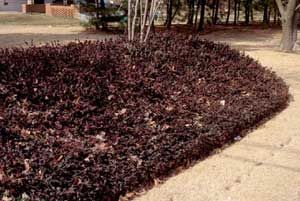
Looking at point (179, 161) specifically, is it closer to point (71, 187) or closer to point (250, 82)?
point (71, 187)

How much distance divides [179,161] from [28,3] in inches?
1142

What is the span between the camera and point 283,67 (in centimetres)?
1055

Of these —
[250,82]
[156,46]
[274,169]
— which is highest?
[156,46]

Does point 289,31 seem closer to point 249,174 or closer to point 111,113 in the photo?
point 111,113

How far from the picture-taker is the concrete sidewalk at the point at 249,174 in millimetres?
3730

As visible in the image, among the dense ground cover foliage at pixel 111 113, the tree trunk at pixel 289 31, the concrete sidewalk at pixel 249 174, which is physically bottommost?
the concrete sidewalk at pixel 249 174

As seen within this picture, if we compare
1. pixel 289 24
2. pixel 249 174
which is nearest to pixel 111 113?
pixel 249 174

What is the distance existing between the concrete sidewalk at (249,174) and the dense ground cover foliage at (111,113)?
169 millimetres

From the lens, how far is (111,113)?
466 centimetres

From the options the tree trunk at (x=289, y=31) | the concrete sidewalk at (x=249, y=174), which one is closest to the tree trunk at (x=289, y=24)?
the tree trunk at (x=289, y=31)

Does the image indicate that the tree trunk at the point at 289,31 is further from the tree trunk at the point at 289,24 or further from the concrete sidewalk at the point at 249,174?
the concrete sidewalk at the point at 249,174

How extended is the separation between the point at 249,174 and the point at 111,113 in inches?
54.6

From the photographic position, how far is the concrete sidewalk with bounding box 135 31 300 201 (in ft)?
12.2

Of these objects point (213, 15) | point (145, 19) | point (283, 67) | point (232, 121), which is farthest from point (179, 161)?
point (213, 15)
